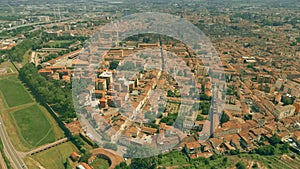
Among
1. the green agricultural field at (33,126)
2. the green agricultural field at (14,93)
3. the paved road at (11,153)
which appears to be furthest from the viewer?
the green agricultural field at (14,93)

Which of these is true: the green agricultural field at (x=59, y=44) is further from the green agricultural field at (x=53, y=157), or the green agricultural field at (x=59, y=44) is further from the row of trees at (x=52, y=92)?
the green agricultural field at (x=53, y=157)

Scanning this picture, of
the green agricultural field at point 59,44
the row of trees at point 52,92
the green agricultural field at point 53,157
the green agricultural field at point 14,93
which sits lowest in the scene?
the green agricultural field at point 53,157

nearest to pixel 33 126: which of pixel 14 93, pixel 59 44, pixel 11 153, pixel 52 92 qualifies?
pixel 11 153

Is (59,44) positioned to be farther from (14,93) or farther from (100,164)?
(100,164)

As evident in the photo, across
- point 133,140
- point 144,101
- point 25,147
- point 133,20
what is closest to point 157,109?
point 144,101

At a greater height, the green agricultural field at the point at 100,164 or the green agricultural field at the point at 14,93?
the green agricultural field at the point at 14,93

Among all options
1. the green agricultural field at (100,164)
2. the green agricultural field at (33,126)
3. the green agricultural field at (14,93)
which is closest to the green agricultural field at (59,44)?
the green agricultural field at (14,93)

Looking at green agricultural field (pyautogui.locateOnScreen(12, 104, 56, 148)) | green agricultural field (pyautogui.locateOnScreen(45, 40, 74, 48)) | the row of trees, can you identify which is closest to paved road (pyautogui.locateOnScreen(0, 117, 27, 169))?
green agricultural field (pyautogui.locateOnScreen(12, 104, 56, 148))

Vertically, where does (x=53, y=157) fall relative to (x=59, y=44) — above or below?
below
